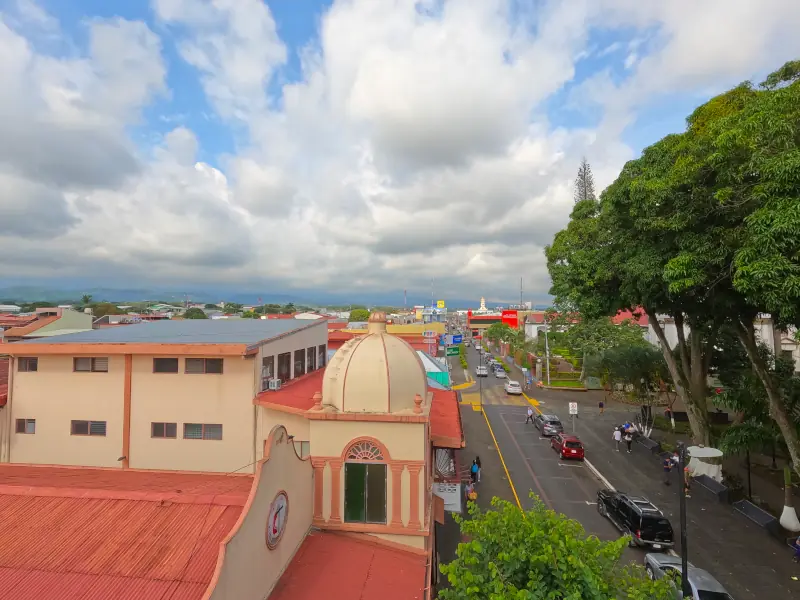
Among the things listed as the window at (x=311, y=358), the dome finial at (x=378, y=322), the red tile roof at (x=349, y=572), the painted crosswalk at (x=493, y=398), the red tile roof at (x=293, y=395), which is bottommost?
the painted crosswalk at (x=493, y=398)

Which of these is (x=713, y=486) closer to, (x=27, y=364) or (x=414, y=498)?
(x=414, y=498)

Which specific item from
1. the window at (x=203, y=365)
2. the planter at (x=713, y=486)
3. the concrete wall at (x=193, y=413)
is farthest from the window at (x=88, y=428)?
the planter at (x=713, y=486)

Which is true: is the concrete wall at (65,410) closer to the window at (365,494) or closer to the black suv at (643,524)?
the window at (365,494)

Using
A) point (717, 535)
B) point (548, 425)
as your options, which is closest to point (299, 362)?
point (717, 535)

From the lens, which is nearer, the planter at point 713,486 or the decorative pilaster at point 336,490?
the decorative pilaster at point 336,490

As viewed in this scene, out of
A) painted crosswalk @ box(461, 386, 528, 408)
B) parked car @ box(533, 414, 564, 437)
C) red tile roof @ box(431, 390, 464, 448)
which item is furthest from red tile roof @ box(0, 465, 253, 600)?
painted crosswalk @ box(461, 386, 528, 408)

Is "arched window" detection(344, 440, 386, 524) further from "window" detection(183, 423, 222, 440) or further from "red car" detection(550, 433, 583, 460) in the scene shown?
"red car" detection(550, 433, 583, 460)
